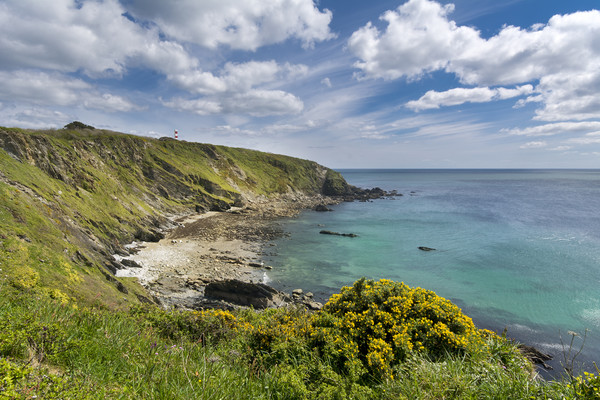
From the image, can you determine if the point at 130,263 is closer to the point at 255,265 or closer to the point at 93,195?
the point at 255,265

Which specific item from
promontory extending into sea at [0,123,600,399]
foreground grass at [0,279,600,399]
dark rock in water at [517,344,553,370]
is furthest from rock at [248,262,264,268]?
foreground grass at [0,279,600,399]

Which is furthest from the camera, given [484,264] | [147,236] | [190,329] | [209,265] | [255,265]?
[147,236]

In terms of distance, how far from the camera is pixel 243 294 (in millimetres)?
32531

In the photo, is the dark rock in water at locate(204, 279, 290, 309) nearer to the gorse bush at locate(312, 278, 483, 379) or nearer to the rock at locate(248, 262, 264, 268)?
the rock at locate(248, 262, 264, 268)

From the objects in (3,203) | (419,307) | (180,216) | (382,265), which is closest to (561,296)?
(382,265)

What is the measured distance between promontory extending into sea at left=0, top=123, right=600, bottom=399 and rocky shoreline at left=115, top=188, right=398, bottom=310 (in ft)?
0.92

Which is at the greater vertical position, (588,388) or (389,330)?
(588,388)

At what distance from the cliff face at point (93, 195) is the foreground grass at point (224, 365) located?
10.8m

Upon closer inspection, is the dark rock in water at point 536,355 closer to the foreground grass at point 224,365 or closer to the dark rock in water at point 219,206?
the foreground grass at point 224,365

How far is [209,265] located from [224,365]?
36641 millimetres

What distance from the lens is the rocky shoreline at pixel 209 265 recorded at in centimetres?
3228

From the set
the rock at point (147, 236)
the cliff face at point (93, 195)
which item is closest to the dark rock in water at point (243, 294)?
the cliff face at point (93, 195)

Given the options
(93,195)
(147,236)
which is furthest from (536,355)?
(93,195)

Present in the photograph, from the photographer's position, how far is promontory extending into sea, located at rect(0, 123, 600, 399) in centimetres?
613
